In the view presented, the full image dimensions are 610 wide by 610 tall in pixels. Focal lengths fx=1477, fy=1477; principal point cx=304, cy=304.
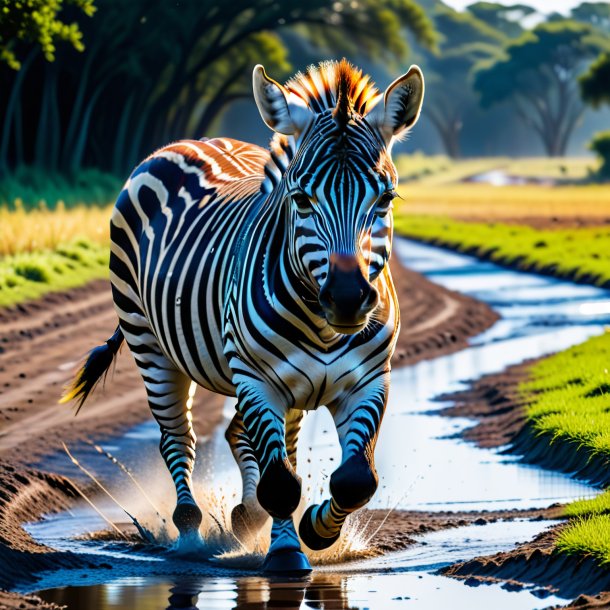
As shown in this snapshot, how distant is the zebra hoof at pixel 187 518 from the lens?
23.5 feet

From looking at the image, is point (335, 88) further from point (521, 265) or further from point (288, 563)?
point (521, 265)

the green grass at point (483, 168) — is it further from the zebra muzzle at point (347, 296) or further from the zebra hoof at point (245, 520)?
the zebra muzzle at point (347, 296)

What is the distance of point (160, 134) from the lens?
49.9 metres

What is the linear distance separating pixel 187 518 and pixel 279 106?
7.83ft

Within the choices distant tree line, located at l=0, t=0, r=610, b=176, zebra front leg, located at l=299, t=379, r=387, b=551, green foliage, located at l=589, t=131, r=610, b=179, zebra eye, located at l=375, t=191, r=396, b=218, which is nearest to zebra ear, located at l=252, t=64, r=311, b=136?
zebra eye, located at l=375, t=191, r=396, b=218

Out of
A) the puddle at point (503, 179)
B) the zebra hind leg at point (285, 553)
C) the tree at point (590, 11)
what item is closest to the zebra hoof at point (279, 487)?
the zebra hind leg at point (285, 553)

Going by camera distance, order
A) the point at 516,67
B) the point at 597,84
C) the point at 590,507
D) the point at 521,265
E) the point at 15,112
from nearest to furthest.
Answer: the point at 590,507 < the point at 521,265 < the point at 15,112 < the point at 597,84 < the point at 516,67

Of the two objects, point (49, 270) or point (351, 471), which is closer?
point (351, 471)

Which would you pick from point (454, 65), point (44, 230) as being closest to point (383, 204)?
point (44, 230)

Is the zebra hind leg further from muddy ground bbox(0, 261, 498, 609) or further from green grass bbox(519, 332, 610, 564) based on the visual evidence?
green grass bbox(519, 332, 610, 564)

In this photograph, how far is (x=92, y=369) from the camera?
8.39 meters

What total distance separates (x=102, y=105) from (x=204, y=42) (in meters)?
4.33

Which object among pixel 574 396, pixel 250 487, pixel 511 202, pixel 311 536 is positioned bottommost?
pixel 511 202

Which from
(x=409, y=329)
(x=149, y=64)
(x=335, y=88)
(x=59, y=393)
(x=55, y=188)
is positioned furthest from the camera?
(x=149, y=64)
